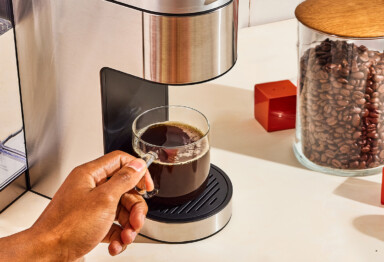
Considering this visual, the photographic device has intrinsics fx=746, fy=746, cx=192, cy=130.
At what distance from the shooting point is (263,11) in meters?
1.60

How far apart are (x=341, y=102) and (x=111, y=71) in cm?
34

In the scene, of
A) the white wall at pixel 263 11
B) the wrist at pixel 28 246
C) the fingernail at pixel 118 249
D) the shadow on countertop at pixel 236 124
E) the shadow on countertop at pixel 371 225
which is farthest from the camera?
the white wall at pixel 263 11

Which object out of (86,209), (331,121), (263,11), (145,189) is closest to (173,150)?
(145,189)

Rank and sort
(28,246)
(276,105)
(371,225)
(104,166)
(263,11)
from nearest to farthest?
(28,246), (104,166), (371,225), (276,105), (263,11)

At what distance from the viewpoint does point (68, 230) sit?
815 mm

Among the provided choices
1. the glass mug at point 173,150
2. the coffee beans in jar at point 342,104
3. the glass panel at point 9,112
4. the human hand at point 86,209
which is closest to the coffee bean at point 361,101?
the coffee beans in jar at point 342,104

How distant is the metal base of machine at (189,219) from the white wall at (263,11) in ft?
2.13

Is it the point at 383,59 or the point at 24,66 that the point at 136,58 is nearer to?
the point at 24,66

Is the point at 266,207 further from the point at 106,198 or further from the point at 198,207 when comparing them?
the point at 106,198

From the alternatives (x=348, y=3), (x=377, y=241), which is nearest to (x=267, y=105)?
(x=348, y=3)

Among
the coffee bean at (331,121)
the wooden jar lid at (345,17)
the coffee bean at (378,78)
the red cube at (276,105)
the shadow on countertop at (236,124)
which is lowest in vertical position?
the shadow on countertop at (236,124)

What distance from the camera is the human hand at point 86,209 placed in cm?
82

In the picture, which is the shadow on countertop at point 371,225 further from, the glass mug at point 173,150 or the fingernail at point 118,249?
the fingernail at point 118,249

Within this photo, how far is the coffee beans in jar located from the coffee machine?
167 mm
